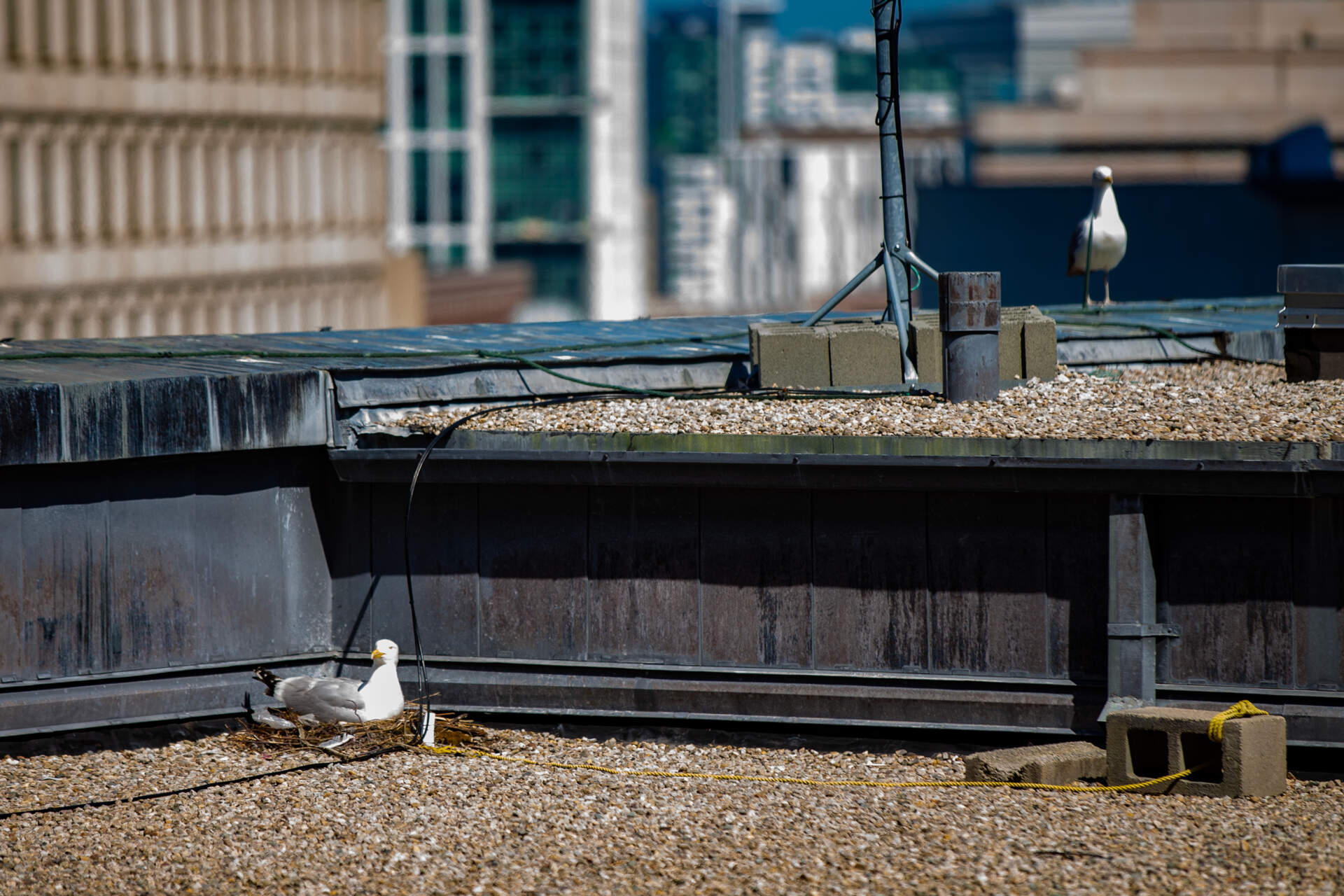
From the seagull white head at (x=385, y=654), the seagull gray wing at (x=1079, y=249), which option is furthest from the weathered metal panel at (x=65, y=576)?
the seagull gray wing at (x=1079, y=249)

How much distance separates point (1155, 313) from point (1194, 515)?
732 cm

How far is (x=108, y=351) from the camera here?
13344mm

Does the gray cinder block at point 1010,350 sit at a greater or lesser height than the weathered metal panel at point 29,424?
greater

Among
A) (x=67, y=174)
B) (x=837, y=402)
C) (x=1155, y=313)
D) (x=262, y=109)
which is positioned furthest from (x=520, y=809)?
(x=262, y=109)

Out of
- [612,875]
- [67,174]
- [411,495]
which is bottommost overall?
[612,875]

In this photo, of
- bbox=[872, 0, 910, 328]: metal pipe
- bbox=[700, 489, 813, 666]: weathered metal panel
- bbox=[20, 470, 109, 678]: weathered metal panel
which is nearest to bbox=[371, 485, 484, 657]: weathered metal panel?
bbox=[700, 489, 813, 666]: weathered metal panel

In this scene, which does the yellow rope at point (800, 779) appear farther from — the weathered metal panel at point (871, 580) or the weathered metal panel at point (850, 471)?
the weathered metal panel at point (850, 471)

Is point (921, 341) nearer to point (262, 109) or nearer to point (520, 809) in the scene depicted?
point (520, 809)

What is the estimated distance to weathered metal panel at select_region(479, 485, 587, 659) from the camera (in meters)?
11.8

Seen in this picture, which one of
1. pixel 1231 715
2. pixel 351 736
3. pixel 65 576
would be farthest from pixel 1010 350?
pixel 65 576

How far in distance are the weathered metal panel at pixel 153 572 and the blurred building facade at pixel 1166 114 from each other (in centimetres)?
6687

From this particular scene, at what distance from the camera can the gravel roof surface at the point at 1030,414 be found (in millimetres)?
11359

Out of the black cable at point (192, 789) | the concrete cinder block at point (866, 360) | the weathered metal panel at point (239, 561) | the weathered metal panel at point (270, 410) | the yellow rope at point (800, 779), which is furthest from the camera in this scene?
the concrete cinder block at point (866, 360)

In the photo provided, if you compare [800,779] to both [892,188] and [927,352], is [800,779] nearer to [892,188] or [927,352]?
[927,352]
